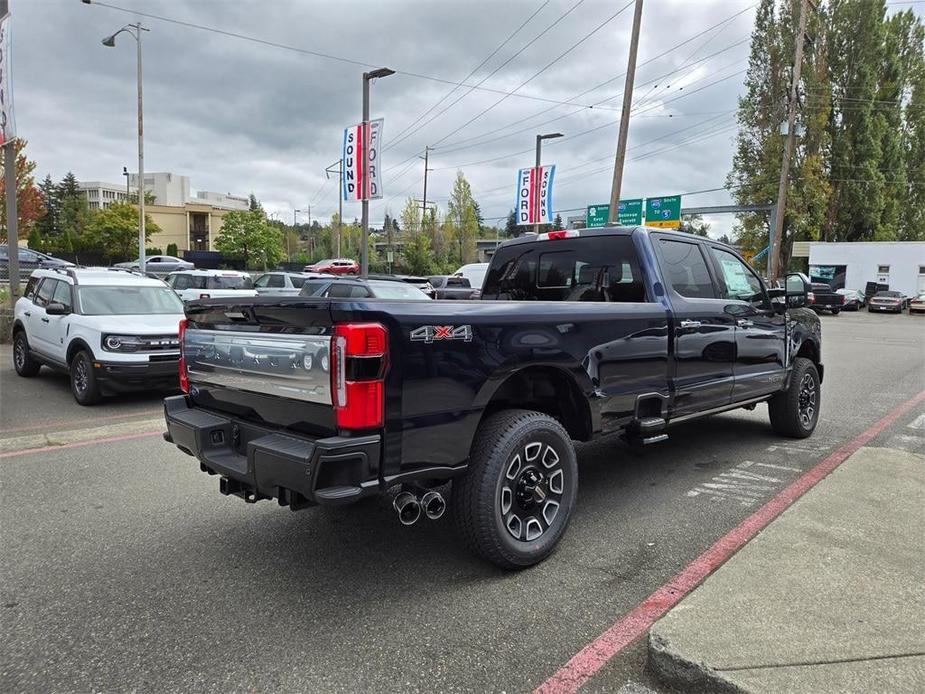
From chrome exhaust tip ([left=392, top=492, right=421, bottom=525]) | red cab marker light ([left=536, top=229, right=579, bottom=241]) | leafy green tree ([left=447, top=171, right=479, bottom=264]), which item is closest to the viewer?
chrome exhaust tip ([left=392, top=492, right=421, bottom=525])

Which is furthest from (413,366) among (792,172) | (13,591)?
(792,172)

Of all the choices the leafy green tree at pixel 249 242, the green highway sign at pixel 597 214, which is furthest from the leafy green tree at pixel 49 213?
the green highway sign at pixel 597 214

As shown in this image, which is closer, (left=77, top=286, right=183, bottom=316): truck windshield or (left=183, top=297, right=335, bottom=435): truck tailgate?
(left=183, top=297, right=335, bottom=435): truck tailgate

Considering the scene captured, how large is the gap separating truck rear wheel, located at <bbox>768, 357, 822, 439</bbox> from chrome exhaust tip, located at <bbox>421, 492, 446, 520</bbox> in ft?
14.9

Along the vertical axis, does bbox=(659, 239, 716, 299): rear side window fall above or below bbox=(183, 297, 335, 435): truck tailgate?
above

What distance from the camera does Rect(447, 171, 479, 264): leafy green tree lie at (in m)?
55.2

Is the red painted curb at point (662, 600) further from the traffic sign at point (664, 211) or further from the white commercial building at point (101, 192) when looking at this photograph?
the white commercial building at point (101, 192)

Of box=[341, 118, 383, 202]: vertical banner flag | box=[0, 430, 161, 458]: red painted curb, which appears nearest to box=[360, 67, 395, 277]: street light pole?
box=[341, 118, 383, 202]: vertical banner flag

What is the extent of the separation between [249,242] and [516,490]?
2439 inches

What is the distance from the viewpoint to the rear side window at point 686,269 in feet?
15.6

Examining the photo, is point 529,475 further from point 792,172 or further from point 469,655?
point 792,172

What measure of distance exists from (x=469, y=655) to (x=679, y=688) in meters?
0.87

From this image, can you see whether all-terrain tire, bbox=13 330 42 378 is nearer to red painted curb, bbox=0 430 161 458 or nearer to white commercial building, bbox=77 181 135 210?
red painted curb, bbox=0 430 161 458

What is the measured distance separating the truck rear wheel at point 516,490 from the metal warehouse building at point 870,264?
44.5 m
